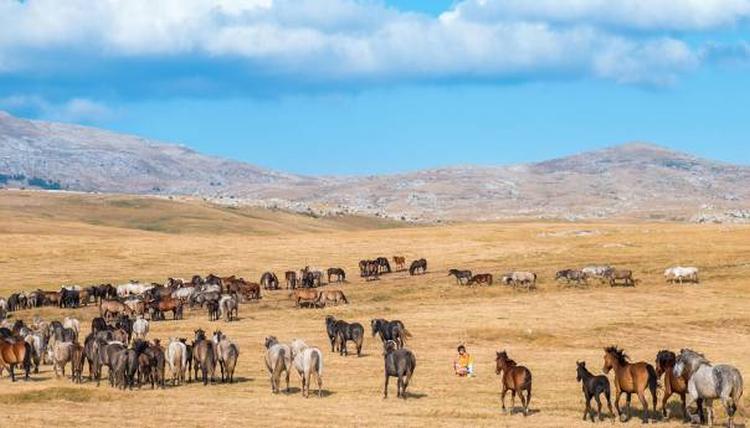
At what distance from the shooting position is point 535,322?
158ft

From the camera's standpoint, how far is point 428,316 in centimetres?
5128

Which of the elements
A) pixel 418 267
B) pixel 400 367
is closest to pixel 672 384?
pixel 400 367

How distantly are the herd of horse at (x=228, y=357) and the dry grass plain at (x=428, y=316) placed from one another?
0.82m

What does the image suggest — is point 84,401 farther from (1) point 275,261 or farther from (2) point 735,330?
(1) point 275,261

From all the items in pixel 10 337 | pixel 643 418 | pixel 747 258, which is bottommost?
pixel 643 418

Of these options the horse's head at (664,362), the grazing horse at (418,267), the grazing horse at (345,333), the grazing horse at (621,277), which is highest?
the grazing horse at (418,267)

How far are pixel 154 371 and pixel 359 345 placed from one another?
966 centimetres

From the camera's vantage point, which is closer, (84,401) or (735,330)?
(84,401)

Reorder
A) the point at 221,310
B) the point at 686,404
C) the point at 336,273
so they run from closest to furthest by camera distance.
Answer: the point at 686,404, the point at 221,310, the point at 336,273

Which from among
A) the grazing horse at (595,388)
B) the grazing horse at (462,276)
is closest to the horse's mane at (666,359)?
the grazing horse at (595,388)

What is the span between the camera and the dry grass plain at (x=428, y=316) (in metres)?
28.0

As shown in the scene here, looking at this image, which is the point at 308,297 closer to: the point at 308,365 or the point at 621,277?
the point at 621,277

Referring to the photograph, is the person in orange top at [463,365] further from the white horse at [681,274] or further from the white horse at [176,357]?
the white horse at [681,274]

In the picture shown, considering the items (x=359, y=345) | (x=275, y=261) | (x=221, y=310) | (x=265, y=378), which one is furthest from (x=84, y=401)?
(x=275, y=261)
